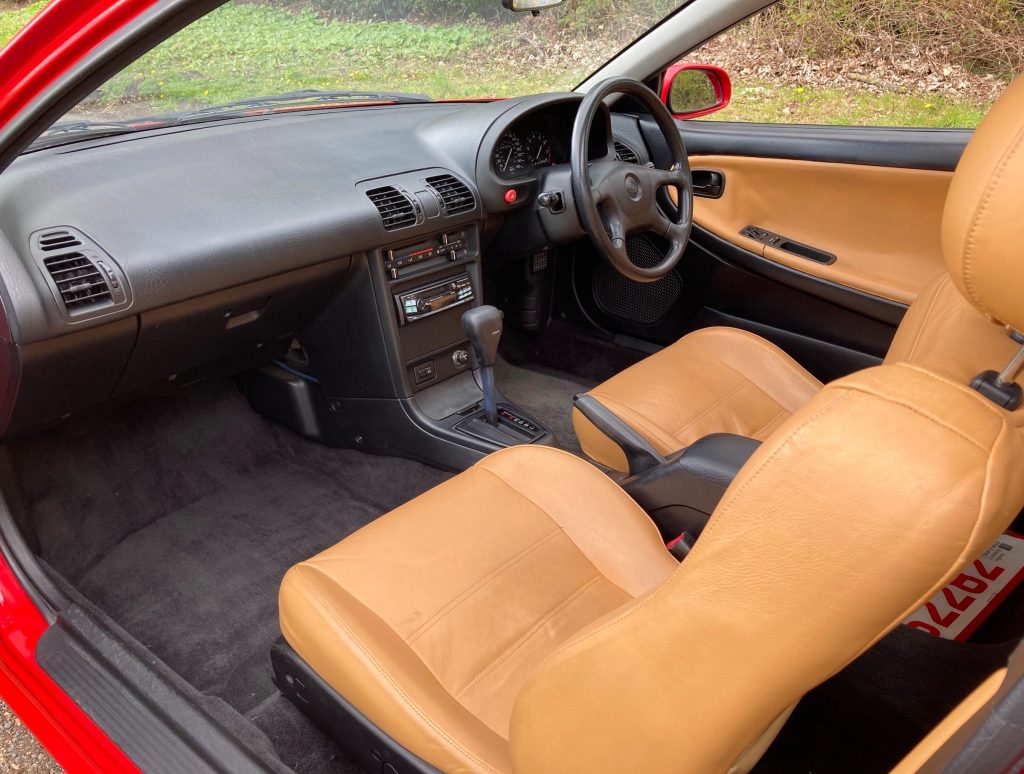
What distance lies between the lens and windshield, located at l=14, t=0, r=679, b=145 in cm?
175

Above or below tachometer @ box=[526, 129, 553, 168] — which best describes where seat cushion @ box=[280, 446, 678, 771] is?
below

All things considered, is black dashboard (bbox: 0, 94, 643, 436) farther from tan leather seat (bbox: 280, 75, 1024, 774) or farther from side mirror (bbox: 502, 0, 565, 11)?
tan leather seat (bbox: 280, 75, 1024, 774)

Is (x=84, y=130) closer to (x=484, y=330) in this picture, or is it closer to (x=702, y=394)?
(x=484, y=330)

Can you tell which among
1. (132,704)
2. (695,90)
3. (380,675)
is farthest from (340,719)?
(695,90)

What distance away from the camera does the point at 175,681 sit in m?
1.61

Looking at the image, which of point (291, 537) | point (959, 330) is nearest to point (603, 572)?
point (959, 330)

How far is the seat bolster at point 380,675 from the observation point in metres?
1.04

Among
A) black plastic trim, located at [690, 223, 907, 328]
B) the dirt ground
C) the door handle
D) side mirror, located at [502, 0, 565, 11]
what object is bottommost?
the dirt ground

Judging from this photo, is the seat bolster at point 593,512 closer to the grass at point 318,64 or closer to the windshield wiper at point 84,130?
the grass at point 318,64

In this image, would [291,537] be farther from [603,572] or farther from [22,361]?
[603,572]

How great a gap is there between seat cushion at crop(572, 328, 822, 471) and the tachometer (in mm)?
722

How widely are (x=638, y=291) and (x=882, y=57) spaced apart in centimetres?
328

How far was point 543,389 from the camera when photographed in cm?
283

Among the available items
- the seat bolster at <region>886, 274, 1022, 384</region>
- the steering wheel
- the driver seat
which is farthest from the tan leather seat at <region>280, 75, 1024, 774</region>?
the steering wheel
